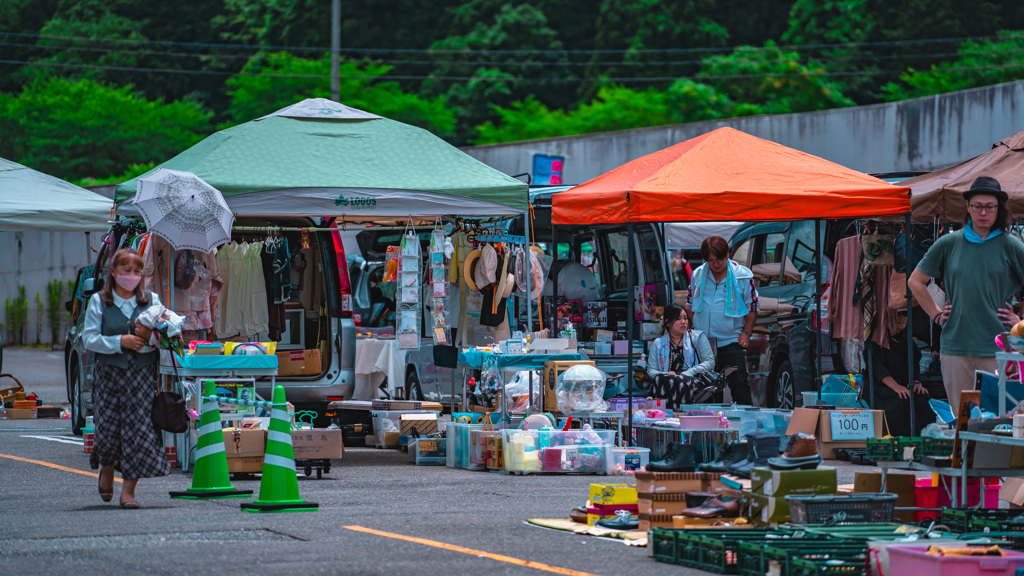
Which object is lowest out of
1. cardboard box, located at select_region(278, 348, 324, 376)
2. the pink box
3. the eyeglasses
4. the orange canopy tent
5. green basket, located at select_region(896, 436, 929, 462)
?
the pink box

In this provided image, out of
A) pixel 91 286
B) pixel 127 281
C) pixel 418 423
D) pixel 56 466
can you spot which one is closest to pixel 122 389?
pixel 127 281

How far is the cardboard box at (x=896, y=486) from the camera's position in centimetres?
794

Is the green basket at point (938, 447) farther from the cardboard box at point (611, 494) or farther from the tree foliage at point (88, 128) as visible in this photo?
the tree foliage at point (88, 128)

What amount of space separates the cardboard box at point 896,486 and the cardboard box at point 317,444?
4208 millimetres

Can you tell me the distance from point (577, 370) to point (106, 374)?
159 inches

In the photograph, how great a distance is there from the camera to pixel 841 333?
12.7 metres

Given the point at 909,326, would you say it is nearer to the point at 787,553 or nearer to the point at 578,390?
the point at 578,390

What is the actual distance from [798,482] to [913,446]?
2.74 feet

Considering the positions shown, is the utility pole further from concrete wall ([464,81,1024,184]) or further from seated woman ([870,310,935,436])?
seated woman ([870,310,935,436])

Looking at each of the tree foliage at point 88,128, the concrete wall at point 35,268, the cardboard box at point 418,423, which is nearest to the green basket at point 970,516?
the cardboard box at point 418,423

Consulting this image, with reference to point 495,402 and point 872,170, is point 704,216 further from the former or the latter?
point 872,170

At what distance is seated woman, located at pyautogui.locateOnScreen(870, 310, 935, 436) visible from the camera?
12.2 metres

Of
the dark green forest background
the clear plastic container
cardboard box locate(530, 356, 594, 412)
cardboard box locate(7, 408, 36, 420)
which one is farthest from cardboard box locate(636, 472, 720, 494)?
the dark green forest background

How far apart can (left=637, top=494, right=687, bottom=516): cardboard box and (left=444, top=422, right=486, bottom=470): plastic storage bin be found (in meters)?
3.91
